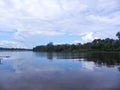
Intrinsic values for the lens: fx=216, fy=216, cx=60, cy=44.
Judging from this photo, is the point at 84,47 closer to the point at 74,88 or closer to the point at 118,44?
the point at 118,44

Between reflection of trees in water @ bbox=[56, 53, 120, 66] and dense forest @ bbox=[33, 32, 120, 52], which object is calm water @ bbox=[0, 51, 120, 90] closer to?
reflection of trees in water @ bbox=[56, 53, 120, 66]

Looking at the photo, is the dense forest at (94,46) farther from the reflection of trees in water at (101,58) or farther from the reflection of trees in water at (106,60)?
the reflection of trees in water at (106,60)

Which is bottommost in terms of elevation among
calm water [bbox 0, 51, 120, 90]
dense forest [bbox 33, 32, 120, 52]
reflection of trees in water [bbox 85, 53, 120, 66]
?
calm water [bbox 0, 51, 120, 90]

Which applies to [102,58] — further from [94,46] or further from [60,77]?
[94,46]

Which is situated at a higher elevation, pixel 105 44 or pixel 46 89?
pixel 105 44

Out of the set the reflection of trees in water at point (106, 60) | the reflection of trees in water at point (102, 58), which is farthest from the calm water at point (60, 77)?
the reflection of trees in water at point (102, 58)

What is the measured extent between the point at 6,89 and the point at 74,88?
17.9ft

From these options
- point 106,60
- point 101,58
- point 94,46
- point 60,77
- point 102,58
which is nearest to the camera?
point 60,77

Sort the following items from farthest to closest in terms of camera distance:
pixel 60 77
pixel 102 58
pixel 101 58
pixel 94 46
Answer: pixel 94 46 < pixel 101 58 < pixel 102 58 < pixel 60 77

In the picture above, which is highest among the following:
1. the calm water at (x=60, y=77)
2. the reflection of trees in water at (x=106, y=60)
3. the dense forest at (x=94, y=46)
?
the dense forest at (x=94, y=46)

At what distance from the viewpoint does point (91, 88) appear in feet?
56.4

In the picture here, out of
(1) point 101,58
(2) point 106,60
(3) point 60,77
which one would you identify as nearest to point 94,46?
(1) point 101,58

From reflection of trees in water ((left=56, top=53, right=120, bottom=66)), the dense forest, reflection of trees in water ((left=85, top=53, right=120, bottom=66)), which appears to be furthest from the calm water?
the dense forest

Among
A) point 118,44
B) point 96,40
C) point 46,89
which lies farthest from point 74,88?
point 96,40
